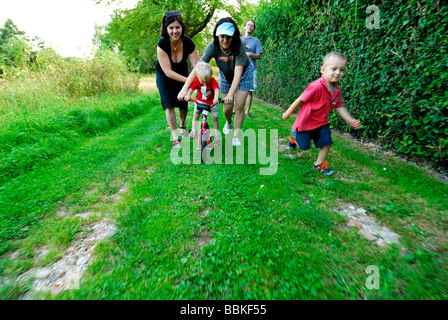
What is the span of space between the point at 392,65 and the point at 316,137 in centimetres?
162

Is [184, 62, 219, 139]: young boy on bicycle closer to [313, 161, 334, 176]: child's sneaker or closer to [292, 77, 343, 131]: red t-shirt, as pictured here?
[292, 77, 343, 131]: red t-shirt

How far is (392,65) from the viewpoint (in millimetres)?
3188

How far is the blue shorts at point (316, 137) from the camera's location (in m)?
2.94

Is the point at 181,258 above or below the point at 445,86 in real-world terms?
below

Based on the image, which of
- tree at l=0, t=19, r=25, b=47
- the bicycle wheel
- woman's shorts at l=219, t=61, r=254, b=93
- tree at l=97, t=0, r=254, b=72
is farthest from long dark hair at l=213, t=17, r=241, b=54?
tree at l=0, t=19, r=25, b=47

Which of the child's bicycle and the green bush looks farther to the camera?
the child's bicycle

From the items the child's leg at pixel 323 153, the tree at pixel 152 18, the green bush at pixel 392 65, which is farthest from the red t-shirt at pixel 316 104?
the tree at pixel 152 18

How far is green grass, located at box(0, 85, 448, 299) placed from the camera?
1.41m

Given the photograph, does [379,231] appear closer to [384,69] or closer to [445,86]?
[445,86]

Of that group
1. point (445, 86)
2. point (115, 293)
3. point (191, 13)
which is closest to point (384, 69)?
point (445, 86)

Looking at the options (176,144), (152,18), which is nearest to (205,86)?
(176,144)

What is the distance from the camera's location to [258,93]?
399 inches

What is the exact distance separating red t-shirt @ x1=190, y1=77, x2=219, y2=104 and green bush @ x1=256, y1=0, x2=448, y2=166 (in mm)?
2652
